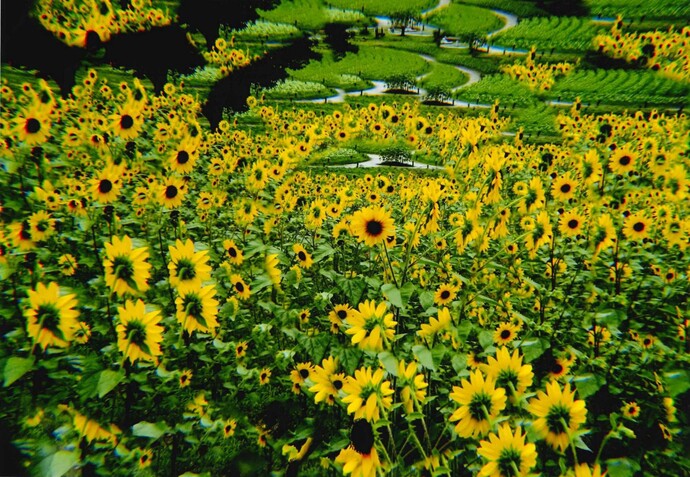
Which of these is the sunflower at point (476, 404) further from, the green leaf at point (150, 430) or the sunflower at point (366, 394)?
the green leaf at point (150, 430)

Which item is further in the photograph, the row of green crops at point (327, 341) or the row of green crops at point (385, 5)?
the row of green crops at point (385, 5)

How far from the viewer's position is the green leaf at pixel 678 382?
4.89 feet

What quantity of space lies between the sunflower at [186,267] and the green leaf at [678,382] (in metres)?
1.97

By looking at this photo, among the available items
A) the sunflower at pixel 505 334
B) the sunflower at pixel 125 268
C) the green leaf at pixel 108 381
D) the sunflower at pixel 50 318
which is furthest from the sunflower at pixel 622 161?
the sunflower at pixel 50 318

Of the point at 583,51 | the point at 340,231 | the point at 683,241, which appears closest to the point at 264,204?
the point at 340,231

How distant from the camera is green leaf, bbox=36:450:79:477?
0.92 metres

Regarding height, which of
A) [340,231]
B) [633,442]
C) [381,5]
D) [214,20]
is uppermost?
[381,5]

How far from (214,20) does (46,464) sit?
6.47 meters

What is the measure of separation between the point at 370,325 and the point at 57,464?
95 centimetres

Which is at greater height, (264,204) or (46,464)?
(264,204)

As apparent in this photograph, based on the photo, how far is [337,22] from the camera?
12.4 meters

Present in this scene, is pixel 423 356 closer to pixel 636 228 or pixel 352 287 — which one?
pixel 352 287

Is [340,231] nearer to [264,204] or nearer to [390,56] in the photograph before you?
[264,204]

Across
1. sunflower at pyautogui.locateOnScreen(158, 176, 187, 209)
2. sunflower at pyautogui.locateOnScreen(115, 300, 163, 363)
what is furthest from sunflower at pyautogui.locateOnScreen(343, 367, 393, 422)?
sunflower at pyautogui.locateOnScreen(158, 176, 187, 209)
